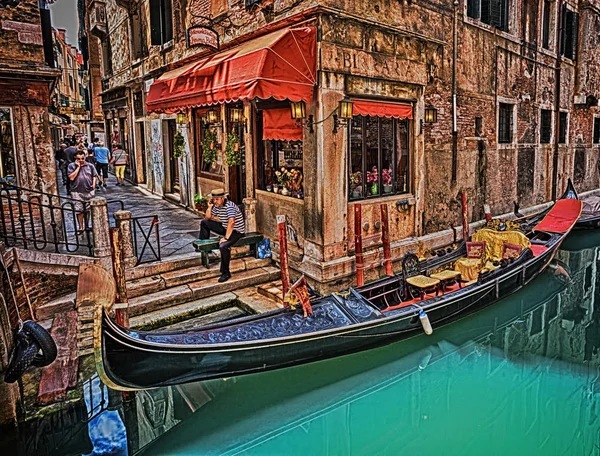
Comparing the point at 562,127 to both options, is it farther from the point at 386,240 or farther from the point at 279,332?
the point at 279,332

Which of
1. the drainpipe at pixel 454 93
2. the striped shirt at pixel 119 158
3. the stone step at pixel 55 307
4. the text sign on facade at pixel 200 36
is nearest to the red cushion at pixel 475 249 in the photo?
the drainpipe at pixel 454 93

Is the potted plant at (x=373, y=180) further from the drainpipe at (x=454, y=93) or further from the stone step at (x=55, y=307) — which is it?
the stone step at (x=55, y=307)

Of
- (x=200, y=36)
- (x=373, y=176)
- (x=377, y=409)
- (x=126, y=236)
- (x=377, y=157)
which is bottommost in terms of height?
(x=377, y=409)

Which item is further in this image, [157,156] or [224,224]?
[157,156]

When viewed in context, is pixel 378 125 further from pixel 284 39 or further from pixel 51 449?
pixel 51 449

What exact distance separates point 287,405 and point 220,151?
570cm

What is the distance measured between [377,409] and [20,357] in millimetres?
3328

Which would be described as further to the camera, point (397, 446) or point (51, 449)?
point (397, 446)

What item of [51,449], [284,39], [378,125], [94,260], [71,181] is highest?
[284,39]

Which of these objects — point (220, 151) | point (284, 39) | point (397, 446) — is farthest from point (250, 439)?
point (220, 151)

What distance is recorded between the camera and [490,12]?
31.4ft

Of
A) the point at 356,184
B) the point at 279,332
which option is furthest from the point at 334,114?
the point at 279,332

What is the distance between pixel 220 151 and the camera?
9.24m

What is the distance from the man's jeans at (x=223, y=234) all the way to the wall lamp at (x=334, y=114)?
1875mm
